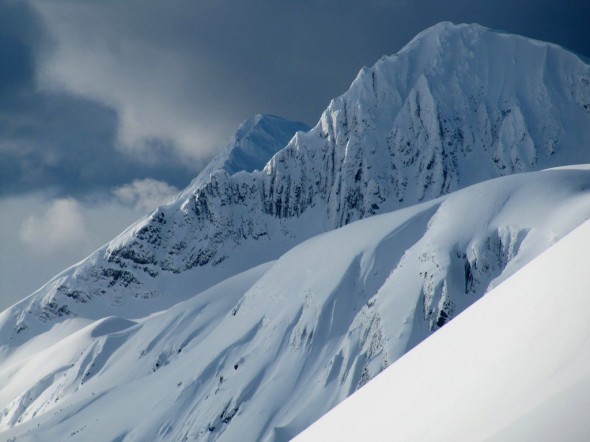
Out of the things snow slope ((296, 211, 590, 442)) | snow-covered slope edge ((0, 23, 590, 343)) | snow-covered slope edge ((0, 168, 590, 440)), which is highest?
snow-covered slope edge ((0, 23, 590, 343))

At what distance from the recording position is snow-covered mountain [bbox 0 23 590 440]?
47.4 meters

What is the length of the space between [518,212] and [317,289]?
18.3m

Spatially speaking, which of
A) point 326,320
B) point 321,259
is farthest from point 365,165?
point 326,320

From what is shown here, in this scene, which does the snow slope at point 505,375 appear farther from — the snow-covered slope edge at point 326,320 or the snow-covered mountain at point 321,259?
the snow-covered mountain at point 321,259

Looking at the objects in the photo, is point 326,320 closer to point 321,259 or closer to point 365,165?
point 321,259

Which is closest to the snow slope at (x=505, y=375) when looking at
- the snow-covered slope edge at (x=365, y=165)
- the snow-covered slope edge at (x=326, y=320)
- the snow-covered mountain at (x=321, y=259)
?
the snow-covered slope edge at (x=326, y=320)

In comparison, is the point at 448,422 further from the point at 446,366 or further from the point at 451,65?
the point at 451,65

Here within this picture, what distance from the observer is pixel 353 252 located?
5703 cm

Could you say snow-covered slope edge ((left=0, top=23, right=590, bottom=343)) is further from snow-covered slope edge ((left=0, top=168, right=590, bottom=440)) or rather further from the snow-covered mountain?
snow-covered slope edge ((left=0, top=168, right=590, bottom=440))

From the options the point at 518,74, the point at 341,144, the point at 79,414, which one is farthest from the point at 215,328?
the point at 518,74

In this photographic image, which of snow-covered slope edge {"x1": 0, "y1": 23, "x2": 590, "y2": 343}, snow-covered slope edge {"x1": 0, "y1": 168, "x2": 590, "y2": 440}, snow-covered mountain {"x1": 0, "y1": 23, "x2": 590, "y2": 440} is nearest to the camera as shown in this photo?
snow-covered slope edge {"x1": 0, "y1": 168, "x2": 590, "y2": 440}

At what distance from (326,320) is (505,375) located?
49609mm

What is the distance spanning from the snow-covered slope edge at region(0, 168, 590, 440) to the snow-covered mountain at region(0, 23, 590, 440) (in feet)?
0.54

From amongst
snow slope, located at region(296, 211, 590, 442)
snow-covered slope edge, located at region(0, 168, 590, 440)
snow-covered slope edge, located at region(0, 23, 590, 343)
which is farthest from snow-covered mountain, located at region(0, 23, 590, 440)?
snow slope, located at region(296, 211, 590, 442)
